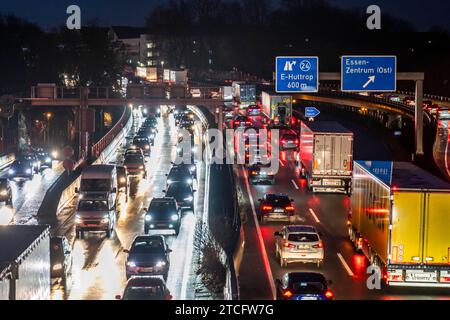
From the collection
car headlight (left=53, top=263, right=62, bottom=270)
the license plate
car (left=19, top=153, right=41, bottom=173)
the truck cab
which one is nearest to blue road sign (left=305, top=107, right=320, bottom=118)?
car (left=19, top=153, right=41, bottom=173)

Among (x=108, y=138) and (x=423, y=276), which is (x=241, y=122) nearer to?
(x=108, y=138)

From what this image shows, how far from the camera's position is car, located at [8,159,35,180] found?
40.4 metres

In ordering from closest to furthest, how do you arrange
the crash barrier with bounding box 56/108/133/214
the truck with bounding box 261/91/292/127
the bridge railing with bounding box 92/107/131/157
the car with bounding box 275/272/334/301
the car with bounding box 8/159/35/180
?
the car with bounding box 275/272/334/301, the crash barrier with bounding box 56/108/133/214, the car with bounding box 8/159/35/180, the bridge railing with bounding box 92/107/131/157, the truck with bounding box 261/91/292/127

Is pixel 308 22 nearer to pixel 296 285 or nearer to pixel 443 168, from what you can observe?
pixel 443 168

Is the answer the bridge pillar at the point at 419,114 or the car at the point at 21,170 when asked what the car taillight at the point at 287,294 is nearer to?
the bridge pillar at the point at 419,114

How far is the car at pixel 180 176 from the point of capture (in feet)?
114

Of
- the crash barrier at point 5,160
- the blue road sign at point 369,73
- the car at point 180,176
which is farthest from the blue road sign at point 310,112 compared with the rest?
the blue road sign at point 369,73

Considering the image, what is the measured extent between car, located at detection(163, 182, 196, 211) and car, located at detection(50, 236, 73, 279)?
1116cm

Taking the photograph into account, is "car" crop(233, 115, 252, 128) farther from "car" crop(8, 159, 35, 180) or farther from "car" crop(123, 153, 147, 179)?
"car" crop(8, 159, 35, 180)

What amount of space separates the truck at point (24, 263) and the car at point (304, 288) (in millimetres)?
4310

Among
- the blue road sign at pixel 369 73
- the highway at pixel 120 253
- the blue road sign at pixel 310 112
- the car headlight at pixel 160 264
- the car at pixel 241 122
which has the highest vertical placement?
the blue road sign at pixel 369 73

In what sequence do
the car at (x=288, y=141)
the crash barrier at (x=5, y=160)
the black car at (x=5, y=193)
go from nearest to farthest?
the black car at (x=5, y=193), the crash barrier at (x=5, y=160), the car at (x=288, y=141)

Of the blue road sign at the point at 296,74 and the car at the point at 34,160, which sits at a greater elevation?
the blue road sign at the point at 296,74

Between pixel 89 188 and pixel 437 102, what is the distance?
62517 mm
